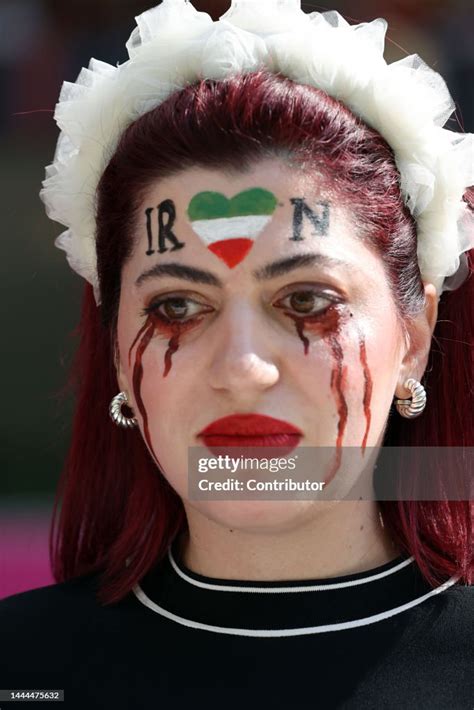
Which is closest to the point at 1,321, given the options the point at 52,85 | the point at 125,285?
the point at 52,85

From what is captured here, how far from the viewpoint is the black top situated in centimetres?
175

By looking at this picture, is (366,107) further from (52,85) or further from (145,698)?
(52,85)

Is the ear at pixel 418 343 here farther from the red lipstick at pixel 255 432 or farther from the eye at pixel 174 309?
the eye at pixel 174 309

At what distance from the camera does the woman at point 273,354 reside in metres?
1.79

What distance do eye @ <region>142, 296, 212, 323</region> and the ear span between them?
1.45 ft

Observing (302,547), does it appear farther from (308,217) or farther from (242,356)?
(308,217)

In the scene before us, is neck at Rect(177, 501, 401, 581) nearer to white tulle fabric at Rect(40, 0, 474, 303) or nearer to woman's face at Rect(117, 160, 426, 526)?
woman's face at Rect(117, 160, 426, 526)

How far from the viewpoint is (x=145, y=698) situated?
71.3 inches

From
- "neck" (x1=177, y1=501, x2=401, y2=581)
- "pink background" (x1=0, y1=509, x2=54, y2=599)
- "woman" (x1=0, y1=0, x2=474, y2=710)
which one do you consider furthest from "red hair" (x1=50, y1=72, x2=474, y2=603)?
"pink background" (x1=0, y1=509, x2=54, y2=599)

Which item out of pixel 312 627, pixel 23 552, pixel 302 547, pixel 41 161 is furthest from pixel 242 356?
pixel 41 161

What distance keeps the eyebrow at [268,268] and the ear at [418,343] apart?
25cm

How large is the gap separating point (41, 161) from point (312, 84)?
14.0 ft

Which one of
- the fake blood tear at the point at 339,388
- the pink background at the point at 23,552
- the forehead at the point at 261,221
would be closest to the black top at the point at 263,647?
the fake blood tear at the point at 339,388

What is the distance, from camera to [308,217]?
5.94 feet
